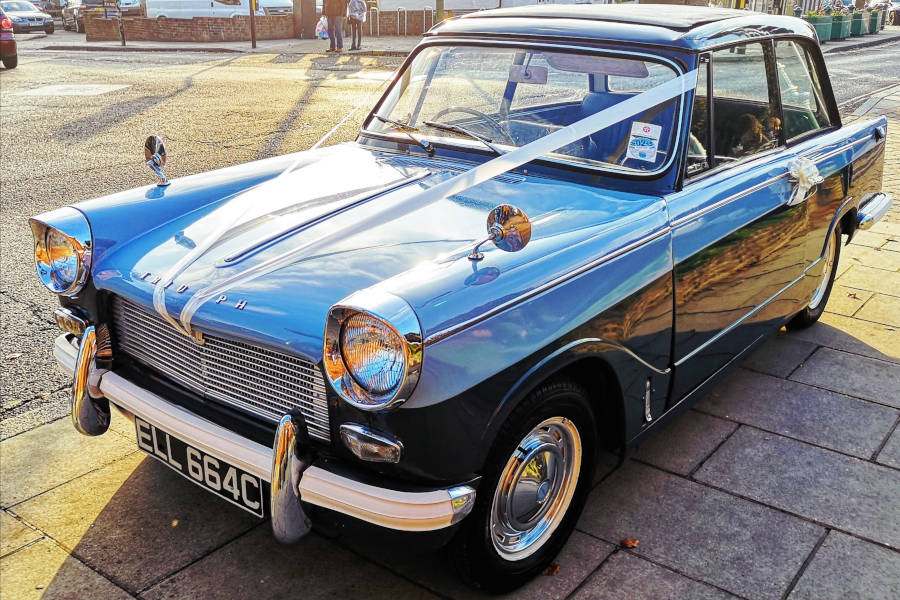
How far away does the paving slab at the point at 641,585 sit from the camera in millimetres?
2570

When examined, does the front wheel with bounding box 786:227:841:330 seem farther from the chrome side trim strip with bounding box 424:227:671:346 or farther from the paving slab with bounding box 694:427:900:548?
the chrome side trim strip with bounding box 424:227:671:346

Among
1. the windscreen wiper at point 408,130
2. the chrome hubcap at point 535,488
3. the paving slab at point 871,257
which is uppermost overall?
the windscreen wiper at point 408,130

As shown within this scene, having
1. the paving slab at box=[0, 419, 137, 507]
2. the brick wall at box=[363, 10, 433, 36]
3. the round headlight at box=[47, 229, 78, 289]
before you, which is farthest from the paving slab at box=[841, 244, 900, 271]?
the brick wall at box=[363, 10, 433, 36]

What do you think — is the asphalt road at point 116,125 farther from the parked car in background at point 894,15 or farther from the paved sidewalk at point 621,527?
the parked car in background at point 894,15

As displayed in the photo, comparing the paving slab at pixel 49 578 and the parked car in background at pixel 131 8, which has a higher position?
the parked car in background at pixel 131 8

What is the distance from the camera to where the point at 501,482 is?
2.42 meters

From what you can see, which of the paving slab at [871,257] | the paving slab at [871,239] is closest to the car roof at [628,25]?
the paving slab at [871,257]

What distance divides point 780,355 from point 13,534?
12.1ft

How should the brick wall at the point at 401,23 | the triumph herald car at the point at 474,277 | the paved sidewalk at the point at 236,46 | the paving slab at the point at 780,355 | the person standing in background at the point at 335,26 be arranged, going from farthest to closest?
the brick wall at the point at 401,23, the paved sidewalk at the point at 236,46, the person standing in background at the point at 335,26, the paving slab at the point at 780,355, the triumph herald car at the point at 474,277

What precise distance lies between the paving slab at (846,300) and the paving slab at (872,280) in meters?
0.09

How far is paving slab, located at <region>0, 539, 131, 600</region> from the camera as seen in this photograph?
101 inches

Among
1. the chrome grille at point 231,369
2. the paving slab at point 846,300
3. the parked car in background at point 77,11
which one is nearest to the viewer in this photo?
the chrome grille at point 231,369

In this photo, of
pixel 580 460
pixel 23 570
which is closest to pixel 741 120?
pixel 580 460

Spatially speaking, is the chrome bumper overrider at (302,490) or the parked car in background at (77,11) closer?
the chrome bumper overrider at (302,490)
